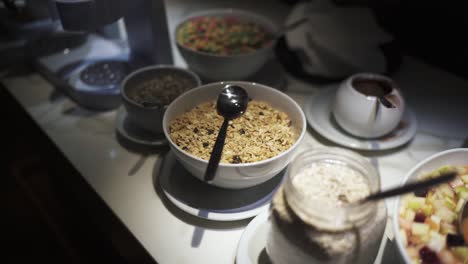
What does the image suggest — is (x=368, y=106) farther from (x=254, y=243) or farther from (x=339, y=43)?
(x=254, y=243)

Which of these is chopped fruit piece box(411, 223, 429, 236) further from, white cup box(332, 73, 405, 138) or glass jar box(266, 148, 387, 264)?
white cup box(332, 73, 405, 138)

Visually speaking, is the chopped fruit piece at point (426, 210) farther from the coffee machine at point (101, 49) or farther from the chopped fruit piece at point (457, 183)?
the coffee machine at point (101, 49)

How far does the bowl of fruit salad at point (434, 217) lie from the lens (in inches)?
20.7

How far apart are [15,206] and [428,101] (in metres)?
1.56

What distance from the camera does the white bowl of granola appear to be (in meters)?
0.64

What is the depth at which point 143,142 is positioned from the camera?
835mm

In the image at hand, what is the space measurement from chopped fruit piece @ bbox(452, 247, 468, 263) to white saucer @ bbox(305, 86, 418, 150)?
321mm

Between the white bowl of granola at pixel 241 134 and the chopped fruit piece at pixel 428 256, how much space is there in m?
0.25

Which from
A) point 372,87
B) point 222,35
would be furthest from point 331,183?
point 222,35

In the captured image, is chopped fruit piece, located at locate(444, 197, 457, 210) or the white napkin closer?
chopped fruit piece, located at locate(444, 197, 457, 210)

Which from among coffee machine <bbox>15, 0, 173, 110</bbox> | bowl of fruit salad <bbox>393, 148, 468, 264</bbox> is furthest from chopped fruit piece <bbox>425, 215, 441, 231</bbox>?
coffee machine <bbox>15, 0, 173, 110</bbox>

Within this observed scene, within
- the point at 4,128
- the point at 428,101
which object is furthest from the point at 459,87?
the point at 4,128

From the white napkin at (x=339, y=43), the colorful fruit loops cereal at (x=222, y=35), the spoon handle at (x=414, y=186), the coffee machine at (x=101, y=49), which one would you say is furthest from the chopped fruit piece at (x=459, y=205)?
the coffee machine at (x=101, y=49)

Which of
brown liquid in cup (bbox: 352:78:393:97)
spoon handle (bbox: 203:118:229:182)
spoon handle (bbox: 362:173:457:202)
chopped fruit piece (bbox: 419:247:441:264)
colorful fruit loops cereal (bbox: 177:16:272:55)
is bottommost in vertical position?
chopped fruit piece (bbox: 419:247:441:264)
